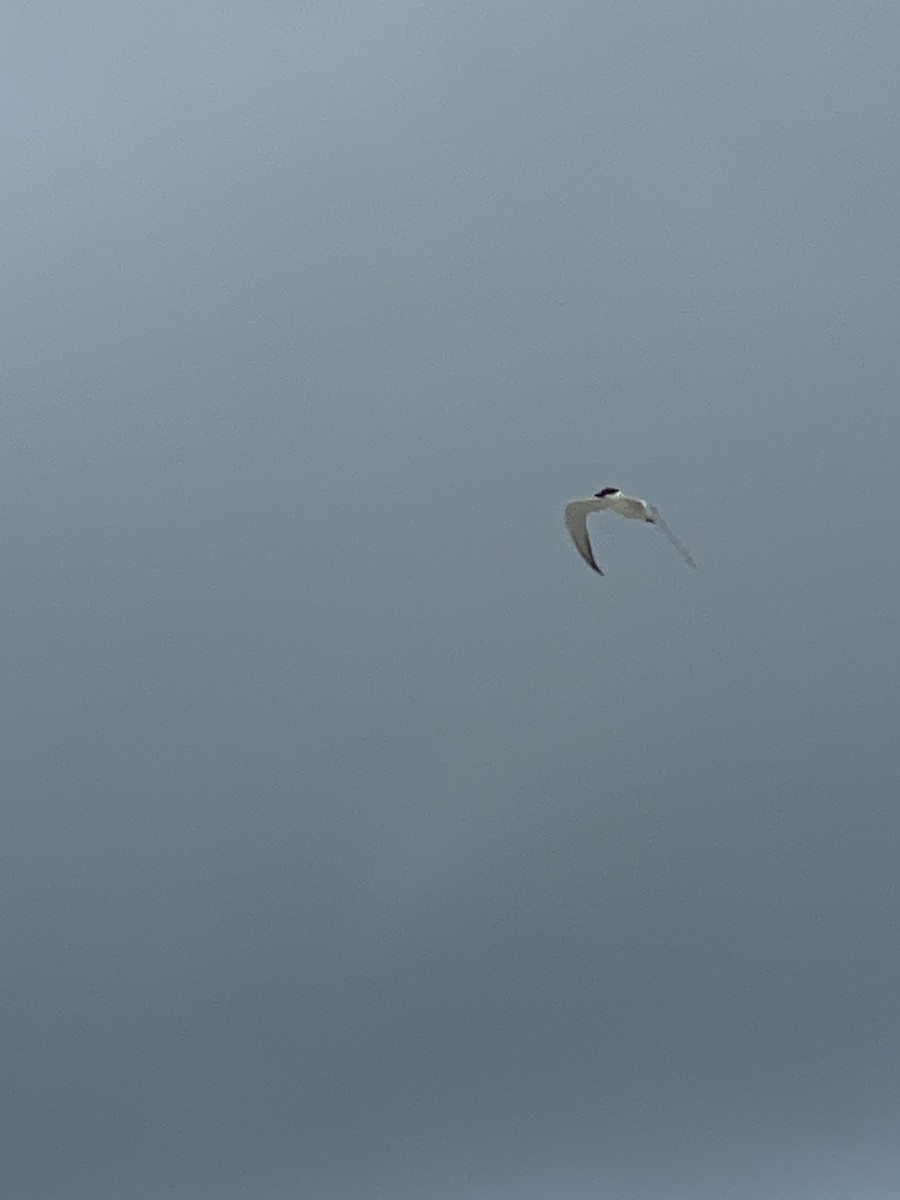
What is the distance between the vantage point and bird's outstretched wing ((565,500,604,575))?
198ft

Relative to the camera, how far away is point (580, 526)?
61.9 metres

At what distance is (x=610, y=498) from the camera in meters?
55.0

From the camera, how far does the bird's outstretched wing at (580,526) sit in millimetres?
60469
